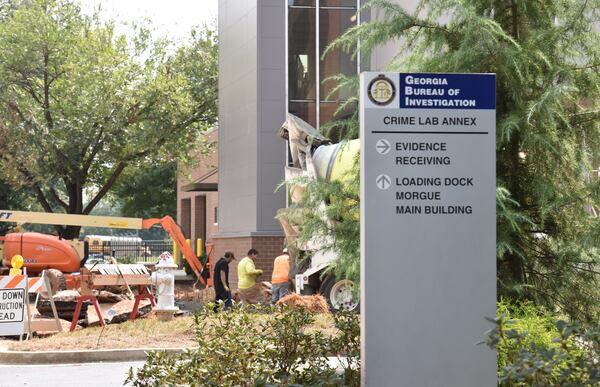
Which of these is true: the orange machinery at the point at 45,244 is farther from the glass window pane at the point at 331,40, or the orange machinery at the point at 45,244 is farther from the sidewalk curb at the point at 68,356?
the sidewalk curb at the point at 68,356

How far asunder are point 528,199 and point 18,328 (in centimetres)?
957

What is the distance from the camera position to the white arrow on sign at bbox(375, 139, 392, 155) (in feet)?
24.7

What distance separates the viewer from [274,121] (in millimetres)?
29453

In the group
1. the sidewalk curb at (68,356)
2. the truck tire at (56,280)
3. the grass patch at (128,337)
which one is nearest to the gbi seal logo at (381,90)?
the grass patch at (128,337)

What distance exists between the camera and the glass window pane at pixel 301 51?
2959 cm

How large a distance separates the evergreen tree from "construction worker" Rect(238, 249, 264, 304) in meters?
11.7

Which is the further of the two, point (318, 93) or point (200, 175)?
point (200, 175)

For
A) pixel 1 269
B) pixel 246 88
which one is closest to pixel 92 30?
pixel 246 88

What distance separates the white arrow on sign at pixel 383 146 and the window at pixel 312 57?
21.9 metres

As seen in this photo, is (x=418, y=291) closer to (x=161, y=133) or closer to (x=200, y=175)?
(x=161, y=133)

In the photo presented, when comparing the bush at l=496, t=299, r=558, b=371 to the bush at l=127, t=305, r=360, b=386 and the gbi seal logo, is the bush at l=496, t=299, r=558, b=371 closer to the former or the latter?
the bush at l=127, t=305, r=360, b=386

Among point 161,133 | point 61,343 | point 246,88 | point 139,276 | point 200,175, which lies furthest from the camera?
point 200,175

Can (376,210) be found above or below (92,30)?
below

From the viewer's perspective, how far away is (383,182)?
7.51 metres
